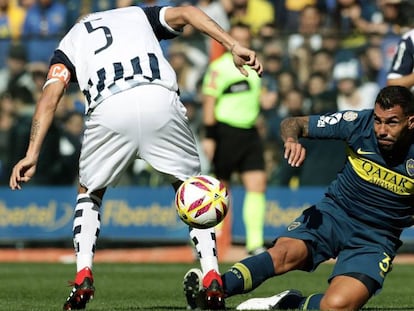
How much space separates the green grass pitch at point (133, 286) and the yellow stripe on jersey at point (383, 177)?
0.92 meters

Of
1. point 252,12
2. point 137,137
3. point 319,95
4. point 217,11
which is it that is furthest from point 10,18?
point 137,137

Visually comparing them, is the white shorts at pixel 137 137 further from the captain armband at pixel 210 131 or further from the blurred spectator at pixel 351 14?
the blurred spectator at pixel 351 14

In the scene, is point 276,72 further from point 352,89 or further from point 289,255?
point 289,255

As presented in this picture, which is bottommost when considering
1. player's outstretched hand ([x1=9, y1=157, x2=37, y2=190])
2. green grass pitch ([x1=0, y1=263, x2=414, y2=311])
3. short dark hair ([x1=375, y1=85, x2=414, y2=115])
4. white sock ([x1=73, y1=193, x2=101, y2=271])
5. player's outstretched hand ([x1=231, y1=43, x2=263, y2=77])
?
green grass pitch ([x1=0, y1=263, x2=414, y2=311])

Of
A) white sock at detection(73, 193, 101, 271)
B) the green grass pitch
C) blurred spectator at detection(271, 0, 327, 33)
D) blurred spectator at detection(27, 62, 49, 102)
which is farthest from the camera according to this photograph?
blurred spectator at detection(271, 0, 327, 33)

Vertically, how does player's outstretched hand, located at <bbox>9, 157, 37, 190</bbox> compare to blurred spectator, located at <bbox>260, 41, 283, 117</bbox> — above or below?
above

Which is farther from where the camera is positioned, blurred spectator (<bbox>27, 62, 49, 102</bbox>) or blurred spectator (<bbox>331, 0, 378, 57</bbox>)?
blurred spectator (<bbox>331, 0, 378, 57</bbox>)

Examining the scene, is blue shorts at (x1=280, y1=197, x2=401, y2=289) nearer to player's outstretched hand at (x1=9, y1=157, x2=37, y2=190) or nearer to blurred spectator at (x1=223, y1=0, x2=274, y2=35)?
player's outstretched hand at (x1=9, y1=157, x2=37, y2=190)

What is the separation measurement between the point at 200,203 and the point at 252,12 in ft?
33.1

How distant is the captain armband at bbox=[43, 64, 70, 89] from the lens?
286 inches

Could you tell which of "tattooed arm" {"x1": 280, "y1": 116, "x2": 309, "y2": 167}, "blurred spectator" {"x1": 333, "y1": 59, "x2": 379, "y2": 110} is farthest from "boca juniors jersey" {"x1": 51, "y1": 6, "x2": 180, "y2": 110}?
"blurred spectator" {"x1": 333, "y1": 59, "x2": 379, "y2": 110}

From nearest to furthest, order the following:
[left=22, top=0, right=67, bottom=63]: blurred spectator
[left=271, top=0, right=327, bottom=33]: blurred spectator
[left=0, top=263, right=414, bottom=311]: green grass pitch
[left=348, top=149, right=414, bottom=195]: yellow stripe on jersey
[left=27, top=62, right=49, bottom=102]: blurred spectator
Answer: [left=348, top=149, right=414, bottom=195]: yellow stripe on jersey → [left=0, top=263, right=414, bottom=311]: green grass pitch → [left=27, top=62, right=49, bottom=102]: blurred spectator → [left=271, top=0, right=327, bottom=33]: blurred spectator → [left=22, top=0, right=67, bottom=63]: blurred spectator

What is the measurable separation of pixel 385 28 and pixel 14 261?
19.5ft

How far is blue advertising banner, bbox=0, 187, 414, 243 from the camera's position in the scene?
1498 centimetres
